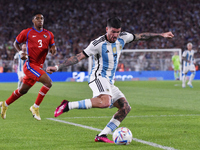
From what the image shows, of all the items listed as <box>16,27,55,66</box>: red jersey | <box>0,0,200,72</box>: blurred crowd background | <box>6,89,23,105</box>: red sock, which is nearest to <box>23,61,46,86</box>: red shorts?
<box>16,27,55,66</box>: red jersey

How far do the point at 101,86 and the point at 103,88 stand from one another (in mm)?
42

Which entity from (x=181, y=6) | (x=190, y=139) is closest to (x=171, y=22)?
(x=181, y=6)

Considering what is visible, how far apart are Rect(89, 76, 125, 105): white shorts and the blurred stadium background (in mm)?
27580

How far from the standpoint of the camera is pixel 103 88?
5344mm

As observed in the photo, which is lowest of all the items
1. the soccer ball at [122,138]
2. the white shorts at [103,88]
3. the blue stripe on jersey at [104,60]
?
the soccer ball at [122,138]

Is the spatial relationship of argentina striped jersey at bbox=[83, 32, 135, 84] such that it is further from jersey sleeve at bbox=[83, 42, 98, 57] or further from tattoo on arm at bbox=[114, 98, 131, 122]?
tattoo on arm at bbox=[114, 98, 131, 122]

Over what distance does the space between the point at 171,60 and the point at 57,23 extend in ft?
42.7

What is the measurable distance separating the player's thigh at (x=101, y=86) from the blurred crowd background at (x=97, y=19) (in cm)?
2798

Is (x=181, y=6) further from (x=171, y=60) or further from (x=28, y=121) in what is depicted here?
(x=28, y=121)

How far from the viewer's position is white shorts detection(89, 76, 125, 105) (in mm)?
5332

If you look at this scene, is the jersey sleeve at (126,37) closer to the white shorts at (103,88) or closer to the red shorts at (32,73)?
the white shorts at (103,88)

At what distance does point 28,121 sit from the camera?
25.6 feet

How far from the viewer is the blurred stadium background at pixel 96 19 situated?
35.7 metres

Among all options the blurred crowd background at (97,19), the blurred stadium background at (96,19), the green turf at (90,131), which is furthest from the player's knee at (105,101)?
the blurred crowd background at (97,19)
